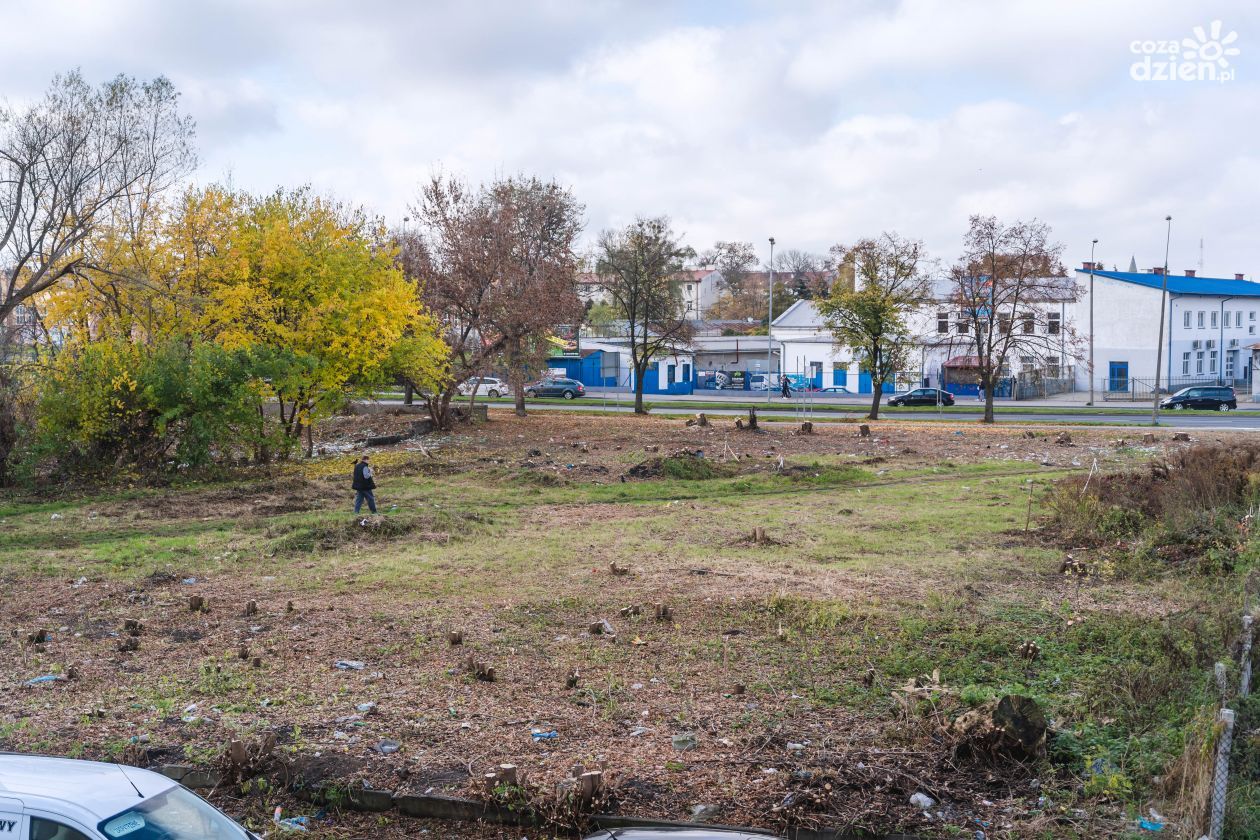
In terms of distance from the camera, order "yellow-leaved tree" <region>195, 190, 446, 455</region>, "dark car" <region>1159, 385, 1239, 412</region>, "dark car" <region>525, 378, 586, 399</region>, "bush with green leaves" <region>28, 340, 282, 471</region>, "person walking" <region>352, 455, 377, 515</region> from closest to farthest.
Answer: "person walking" <region>352, 455, 377, 515</region> → "bush with green leaves" <region>28, 340, 282, 471</region> → "yellow-leaved tree" <region>195, 190, 446, 455</region> → "dark car" <region>1159, 385, 1239, 412</region> → "dark car" <region>525, 378, 586, 399</region>

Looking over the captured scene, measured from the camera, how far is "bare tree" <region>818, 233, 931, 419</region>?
4103cm

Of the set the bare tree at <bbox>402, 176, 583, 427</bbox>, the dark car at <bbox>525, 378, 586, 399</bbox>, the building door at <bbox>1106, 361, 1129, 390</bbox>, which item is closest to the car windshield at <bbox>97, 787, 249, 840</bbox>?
the bare tree at <bbox>402, 176, 583, 427</bbox>

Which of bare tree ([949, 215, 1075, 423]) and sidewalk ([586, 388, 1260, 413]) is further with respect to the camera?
sidewalk ([586, 388, 1260, 413])

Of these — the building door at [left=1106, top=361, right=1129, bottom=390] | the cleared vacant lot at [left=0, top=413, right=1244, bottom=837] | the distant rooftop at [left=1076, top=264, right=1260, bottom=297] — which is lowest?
the cleared vacant lot at [left=0, top=413, right=1244, bottom=837]

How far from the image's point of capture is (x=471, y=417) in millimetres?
36875

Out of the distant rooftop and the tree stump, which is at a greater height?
the distant rooftop

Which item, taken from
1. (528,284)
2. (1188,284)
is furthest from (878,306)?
(1188,284)

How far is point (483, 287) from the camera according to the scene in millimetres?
36000

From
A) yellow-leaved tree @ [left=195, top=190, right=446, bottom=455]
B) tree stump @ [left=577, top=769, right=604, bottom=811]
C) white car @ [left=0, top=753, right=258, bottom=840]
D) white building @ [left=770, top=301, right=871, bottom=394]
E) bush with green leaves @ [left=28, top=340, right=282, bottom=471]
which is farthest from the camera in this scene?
white building @ [left=770, top=301, right=871, bottom=394]

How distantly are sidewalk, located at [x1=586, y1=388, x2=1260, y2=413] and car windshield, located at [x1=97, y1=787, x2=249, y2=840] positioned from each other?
4602 centimetres

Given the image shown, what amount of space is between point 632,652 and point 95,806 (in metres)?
5.99

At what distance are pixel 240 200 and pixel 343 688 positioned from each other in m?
23.3

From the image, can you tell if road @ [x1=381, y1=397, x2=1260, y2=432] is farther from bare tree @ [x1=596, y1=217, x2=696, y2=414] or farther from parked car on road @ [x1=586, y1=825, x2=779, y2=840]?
parked car on road @ [x1=586, y1=825, x2=779, y2=840]

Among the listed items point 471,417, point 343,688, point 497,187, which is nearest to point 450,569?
point 343,688
